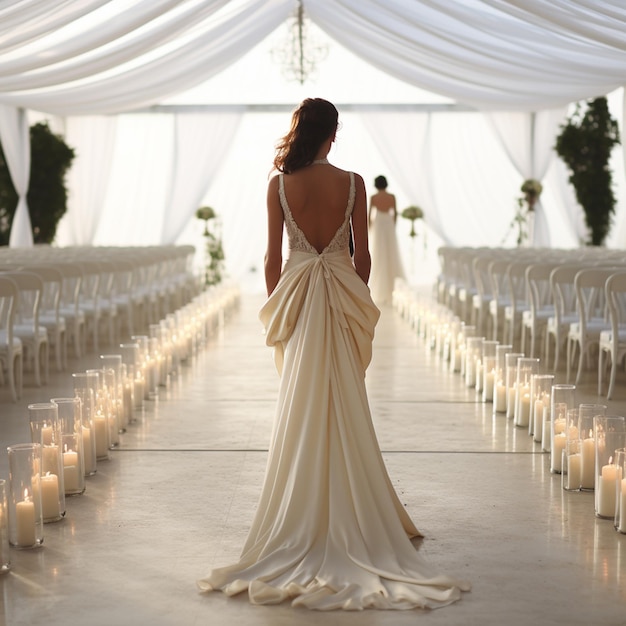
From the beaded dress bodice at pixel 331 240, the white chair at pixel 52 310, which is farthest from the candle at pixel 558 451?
the white chair at pixel 52 310

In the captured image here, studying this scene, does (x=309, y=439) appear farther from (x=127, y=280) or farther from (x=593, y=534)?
(x=127, y=280)

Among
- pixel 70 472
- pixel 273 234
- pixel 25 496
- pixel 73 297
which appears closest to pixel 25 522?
pixel 25 496

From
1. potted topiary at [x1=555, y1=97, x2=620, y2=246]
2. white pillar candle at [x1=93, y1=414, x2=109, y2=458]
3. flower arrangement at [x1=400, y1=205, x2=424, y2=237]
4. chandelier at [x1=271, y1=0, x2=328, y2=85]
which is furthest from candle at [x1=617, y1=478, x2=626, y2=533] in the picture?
flower arrangement at [x1=400, y1=205, x2=424, y2=237]

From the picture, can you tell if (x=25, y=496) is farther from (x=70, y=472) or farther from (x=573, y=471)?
(x=573, y=471)

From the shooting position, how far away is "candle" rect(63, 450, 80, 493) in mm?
4668

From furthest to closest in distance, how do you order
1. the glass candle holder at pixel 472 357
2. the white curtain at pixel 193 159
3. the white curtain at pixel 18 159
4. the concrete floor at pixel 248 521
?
the white curtain at pixel 193 159 → the white curtain at pixel 18 159 → the glass candle holder at pixel 472 357 → the concrete floor at pixel 248 521

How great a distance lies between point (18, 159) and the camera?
13695 mm

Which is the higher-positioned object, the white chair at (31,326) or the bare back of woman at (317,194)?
the bare back of woman at (317,194)

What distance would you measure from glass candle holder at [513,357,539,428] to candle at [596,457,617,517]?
1.87 metres

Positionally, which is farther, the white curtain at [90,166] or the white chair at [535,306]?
the white curtain at [90,166]

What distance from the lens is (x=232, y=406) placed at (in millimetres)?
6891

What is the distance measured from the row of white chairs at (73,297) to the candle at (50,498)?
107 inches

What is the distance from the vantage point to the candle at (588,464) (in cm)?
466

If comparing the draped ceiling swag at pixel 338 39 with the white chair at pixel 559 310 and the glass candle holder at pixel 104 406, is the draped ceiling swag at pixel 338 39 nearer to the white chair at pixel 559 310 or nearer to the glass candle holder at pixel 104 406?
the white chair at pixel 559 310
